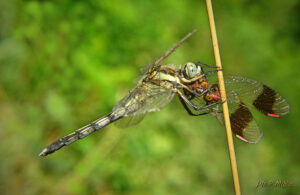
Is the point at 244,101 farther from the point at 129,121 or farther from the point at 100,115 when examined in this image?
the point at 100,115

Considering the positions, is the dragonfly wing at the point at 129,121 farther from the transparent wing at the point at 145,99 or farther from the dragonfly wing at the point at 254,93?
the dragonfly wing at the point at 254,93

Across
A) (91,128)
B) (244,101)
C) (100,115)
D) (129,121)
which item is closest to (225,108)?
(244,101)

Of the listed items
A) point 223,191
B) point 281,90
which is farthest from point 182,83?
point 281,90

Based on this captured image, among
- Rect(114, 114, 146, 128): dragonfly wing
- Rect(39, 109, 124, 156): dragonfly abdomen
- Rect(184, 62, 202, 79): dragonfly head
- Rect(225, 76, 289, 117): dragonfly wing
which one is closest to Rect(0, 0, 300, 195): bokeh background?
Rect(39, 109, 124, 156): dragonfly abdomen

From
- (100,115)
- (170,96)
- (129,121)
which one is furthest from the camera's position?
(100,115)

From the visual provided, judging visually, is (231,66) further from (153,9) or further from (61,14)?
(61,14)

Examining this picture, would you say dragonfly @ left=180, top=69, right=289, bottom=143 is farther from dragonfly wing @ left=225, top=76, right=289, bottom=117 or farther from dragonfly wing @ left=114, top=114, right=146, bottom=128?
dragonfly wing @ left=114, top=114, right=146, bottom=128

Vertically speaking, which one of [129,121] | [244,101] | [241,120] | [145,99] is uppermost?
[145,99]
